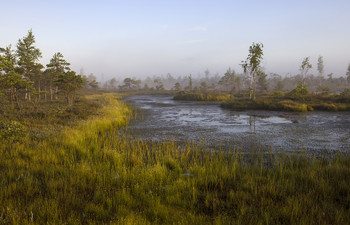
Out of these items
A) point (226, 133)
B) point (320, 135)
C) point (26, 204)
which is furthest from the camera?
point (226, 133)

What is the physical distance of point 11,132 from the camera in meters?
7.73

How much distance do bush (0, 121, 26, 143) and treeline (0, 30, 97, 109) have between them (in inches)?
235

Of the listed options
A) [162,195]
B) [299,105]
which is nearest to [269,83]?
[299,105]

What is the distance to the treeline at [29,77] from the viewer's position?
13.8 m

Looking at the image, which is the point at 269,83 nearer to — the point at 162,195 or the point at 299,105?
the point at 299,105

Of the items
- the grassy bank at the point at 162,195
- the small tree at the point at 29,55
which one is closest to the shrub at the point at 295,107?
the grassy bank at the point at 162,195

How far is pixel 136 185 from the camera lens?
14.6ft

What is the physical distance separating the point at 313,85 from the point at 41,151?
12391 centimetres

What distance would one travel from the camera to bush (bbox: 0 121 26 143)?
7.34 m

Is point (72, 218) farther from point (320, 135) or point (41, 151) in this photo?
point (320, 135)

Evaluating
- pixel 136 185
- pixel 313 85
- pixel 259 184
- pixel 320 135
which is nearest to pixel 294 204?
pixel 259 184

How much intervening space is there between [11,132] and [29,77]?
2217cm

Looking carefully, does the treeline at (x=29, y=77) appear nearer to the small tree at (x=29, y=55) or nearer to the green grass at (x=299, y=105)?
the small tree at (x=29, y=55)

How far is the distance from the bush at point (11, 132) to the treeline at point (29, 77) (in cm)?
596
